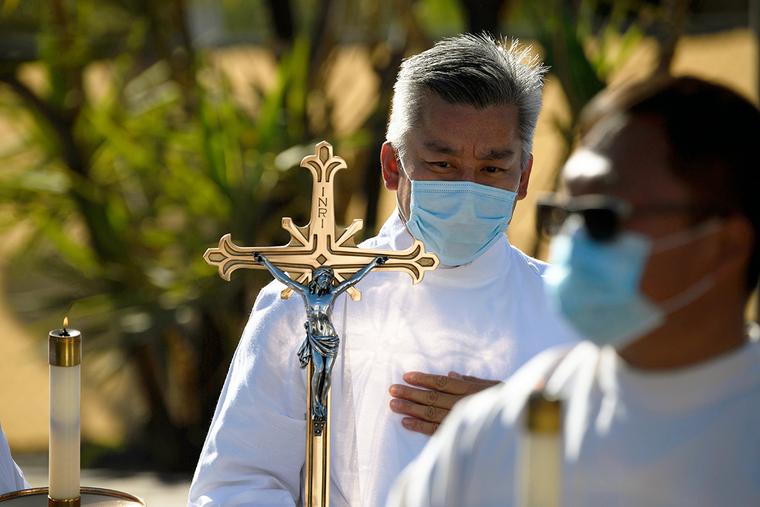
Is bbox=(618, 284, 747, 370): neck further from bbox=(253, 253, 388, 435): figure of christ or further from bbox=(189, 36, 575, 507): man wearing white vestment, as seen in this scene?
bbox=(189, 36, 575, 507): man wearing white vestment

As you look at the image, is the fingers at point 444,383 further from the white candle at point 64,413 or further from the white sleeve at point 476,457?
the white sleeve at point 476,457

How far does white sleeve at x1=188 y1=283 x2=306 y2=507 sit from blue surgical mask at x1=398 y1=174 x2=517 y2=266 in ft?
0.92

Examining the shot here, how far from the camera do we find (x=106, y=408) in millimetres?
8391

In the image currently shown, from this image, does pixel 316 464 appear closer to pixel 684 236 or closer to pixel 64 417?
pixel 64 417

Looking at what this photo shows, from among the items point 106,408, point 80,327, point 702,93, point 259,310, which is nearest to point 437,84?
point 259,310

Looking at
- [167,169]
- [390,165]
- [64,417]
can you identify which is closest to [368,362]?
[390,165]

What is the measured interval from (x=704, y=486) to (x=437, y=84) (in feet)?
4.34

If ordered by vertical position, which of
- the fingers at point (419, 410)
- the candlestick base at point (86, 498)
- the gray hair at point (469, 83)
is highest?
the gray hair at point (469, 83)

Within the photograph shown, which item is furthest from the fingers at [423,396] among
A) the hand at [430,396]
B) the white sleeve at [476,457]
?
the white sleeve at [476,457]

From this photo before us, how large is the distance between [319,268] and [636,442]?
35.2 inches

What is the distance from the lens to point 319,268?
2.14m

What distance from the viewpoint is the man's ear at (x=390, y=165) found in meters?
2.54

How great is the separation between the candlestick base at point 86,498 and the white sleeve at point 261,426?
1.20 ft

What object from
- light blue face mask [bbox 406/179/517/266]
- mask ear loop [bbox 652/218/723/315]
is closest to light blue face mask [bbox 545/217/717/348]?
mask ear loop [bbox 652/218/723/315]
